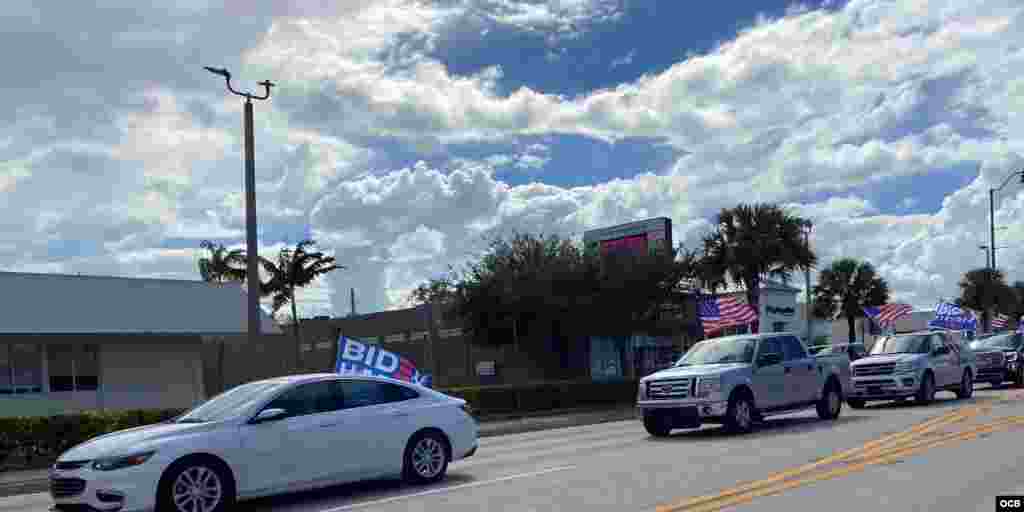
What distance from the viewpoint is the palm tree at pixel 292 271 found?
49.4 metres

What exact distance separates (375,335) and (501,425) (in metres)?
27.7

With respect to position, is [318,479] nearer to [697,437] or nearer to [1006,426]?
[697,437]

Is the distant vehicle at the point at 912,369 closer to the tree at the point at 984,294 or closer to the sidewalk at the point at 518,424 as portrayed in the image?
the sidewalk at the point at 518,424

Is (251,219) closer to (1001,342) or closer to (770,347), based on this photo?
(770,347)

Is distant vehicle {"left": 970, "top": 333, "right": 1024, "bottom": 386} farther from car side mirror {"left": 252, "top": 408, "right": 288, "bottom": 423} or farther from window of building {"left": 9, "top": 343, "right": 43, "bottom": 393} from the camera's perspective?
window of building {"left": 9, "top": 343, "right": 43, "bottom": 393}

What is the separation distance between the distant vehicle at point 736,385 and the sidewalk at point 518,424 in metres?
6.10

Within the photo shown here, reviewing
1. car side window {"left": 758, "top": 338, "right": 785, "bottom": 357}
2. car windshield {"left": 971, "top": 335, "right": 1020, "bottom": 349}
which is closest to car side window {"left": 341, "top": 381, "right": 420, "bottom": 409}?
car side window {"left": 758, "top": 338, "right": 785, "bottom": 357}

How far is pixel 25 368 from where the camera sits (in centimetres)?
3023

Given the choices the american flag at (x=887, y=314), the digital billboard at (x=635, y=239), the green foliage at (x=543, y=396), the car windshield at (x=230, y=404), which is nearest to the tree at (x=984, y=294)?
the american flag at (x=887, y=314)

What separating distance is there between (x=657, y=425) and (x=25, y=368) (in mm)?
20528

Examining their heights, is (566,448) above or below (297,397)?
below

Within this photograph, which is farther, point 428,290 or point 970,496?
point 428,290

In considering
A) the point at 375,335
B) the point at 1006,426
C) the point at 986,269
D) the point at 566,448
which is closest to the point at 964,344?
the point at 1006,426

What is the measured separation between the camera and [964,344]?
27.4m
